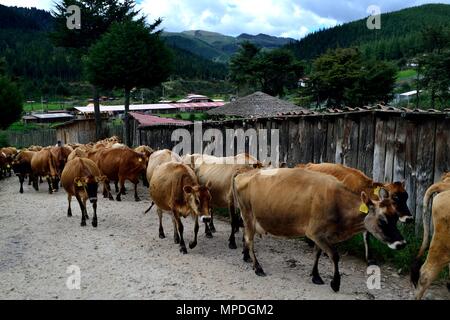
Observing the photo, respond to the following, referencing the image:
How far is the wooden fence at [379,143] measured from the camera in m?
7.89

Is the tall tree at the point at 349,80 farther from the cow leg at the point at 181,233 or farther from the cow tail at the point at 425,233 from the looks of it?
the cow tail at the point at 425,233

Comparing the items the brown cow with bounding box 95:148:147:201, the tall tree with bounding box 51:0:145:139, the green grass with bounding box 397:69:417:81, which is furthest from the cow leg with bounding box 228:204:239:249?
the green grass with bounding box 397:69:417:81

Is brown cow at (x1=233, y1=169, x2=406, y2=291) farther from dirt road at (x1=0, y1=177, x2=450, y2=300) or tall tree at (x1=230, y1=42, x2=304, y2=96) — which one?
tall tree at (x1=230, y1=42, x2=304, y2=96)

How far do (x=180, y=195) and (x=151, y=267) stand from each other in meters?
1.58

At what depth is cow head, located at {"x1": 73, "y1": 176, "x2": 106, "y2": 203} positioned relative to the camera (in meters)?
10.5

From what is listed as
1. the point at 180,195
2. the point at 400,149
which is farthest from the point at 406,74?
the point at 180,195

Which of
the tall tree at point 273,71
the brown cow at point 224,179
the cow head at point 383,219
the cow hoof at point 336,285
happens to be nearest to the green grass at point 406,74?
the tall tree at point 273,71

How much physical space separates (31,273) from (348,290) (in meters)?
5.30

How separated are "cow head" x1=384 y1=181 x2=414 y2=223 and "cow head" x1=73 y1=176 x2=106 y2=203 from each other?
6844 mm

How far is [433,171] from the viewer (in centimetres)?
787

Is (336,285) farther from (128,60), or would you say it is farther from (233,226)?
(128,60)

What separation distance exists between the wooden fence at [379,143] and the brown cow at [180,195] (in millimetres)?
3751
